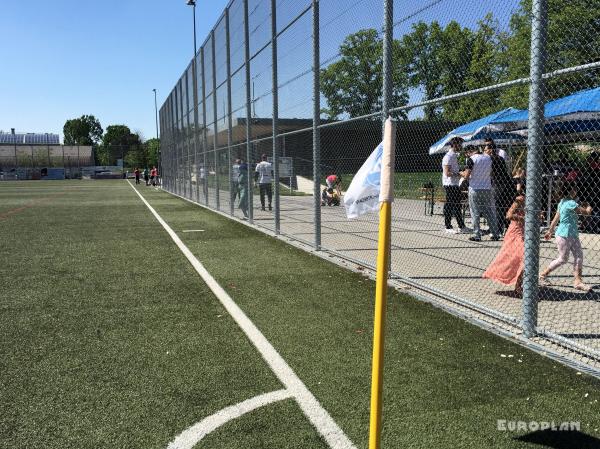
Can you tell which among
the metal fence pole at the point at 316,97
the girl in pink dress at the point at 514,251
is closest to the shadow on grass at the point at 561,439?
the girl in pink dress at the point at 514,251

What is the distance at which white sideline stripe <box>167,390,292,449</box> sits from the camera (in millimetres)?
2727

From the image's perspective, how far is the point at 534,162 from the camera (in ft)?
13.4

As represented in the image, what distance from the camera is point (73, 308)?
17.5 ft

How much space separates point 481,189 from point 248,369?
633cm

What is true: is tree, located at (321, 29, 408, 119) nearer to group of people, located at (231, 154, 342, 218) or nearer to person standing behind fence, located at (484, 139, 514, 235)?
person standing behind fence, located at (484, 139, 514, 235)

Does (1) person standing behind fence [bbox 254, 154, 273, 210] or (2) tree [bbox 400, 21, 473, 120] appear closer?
(2) tree [bbox 400, 21, 473, 120]

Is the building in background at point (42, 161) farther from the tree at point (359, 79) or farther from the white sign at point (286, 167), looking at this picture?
the tree at point (359, 79)

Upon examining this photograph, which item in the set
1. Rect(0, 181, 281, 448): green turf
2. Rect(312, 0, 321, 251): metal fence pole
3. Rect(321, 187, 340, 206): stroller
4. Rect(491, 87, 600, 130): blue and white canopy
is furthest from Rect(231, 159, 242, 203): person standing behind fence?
Rect(491, 87, 600, 130): blue and white canopy

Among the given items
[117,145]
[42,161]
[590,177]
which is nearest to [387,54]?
[590,177]

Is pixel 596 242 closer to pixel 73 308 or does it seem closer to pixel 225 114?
pixel 73 308

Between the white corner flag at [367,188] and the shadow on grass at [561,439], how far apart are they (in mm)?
1452

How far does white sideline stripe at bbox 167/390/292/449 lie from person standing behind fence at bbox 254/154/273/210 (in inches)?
491

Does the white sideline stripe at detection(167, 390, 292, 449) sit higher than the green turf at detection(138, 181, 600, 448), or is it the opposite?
the green turf at detection(138, 181, 600, 448)

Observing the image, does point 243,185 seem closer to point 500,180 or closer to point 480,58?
point 500,180
